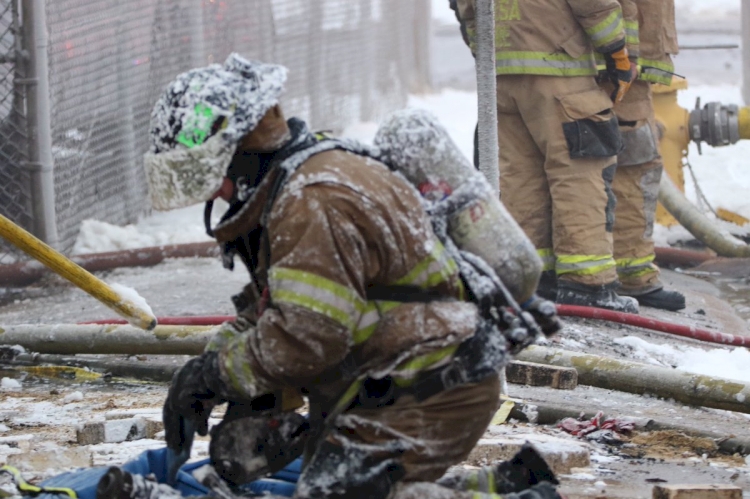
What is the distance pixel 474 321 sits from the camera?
307 cm

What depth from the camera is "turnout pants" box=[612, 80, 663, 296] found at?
23.7ft

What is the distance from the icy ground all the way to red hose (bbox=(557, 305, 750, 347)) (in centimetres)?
6

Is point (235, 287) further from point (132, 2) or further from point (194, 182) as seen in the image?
point (194, 182)

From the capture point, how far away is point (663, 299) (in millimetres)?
7434

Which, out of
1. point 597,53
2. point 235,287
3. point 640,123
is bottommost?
point 235,287

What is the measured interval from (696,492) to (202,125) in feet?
5.98

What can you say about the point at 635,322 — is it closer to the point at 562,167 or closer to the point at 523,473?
the point at 562,167

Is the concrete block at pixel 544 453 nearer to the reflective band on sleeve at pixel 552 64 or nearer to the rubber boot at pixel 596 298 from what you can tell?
the rubber boot at pixel 596 298

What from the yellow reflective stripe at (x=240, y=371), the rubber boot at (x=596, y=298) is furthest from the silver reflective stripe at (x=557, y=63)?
the yellow reflective stripe at (x=240, y=371)

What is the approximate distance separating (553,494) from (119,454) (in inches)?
62.7

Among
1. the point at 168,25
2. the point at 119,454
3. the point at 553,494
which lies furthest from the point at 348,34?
the point at 553,494

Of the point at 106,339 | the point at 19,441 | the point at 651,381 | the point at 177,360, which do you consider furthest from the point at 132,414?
the point at 651,381

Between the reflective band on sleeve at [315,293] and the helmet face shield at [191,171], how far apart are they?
0.31 m

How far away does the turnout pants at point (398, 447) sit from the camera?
3021 millimetres
